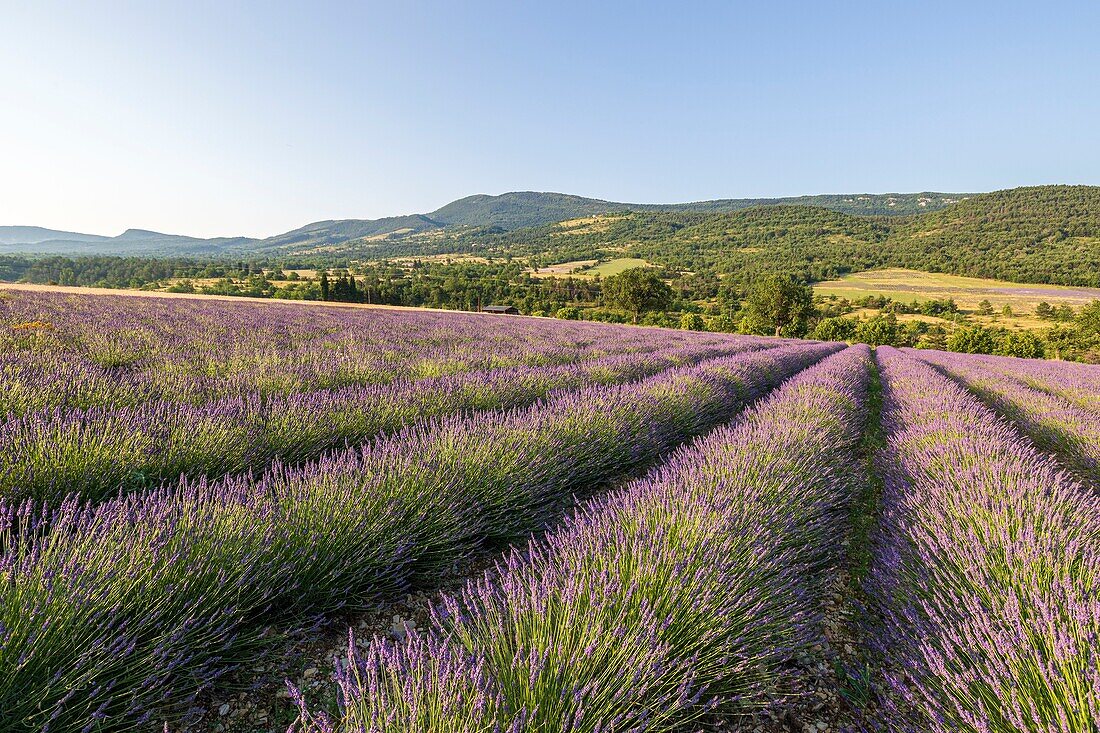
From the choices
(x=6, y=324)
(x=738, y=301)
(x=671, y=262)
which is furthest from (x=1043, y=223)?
(x=6, y=324)

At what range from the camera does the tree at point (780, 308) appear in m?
38.4

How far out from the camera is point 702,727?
5.10ft

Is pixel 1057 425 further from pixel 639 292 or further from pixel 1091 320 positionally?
pixel 1091 320

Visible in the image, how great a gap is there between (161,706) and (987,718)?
258 centimetres

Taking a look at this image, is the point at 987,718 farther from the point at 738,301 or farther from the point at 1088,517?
the point at 738,301

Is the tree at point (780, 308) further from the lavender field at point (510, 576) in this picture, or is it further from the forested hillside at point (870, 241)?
the forested hillside at point (870, 241)

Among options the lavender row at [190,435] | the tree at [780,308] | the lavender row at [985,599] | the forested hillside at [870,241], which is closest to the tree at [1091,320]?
the tree at [780,308]

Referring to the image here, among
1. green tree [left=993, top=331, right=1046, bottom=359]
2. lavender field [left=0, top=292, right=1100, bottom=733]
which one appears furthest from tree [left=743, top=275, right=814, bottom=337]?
lavender field [left=0, top=292, right=1100, bottom=733]

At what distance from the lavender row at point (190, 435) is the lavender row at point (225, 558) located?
27cm

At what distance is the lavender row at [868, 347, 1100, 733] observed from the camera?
1283 mm

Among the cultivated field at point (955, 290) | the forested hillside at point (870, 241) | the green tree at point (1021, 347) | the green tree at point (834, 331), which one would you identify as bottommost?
the green tree at point (1021, 347)

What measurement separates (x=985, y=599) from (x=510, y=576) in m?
2.04

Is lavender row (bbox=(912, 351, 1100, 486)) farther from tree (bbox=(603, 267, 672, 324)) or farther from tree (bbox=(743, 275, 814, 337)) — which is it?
tree (bbox=(603, 267, 672, 324))

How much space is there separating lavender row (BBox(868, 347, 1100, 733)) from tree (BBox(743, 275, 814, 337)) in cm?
3921
